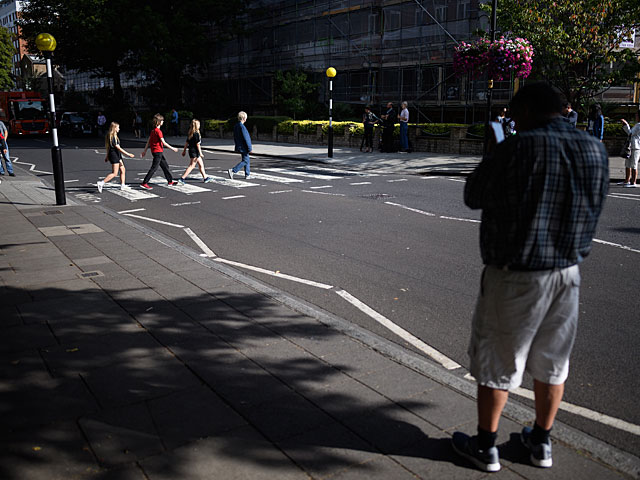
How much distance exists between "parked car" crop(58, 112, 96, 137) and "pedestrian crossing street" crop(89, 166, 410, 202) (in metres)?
27.7

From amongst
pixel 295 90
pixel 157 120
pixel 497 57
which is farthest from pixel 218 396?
pixel 295 90

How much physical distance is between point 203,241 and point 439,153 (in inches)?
630

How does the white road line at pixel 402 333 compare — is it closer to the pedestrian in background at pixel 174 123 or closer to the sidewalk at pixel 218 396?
the sidewalk at pixel 218 396

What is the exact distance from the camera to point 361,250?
26.0ft

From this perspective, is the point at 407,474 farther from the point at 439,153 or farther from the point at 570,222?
the point at 439,153

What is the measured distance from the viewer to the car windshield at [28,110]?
43.0m

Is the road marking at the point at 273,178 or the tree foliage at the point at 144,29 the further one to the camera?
the tree foliage at the point at 144,29

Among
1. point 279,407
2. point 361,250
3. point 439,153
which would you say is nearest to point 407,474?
point 279,407

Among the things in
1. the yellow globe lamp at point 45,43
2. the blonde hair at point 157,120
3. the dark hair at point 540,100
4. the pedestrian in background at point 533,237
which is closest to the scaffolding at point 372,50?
the blonde hair at point 157,120

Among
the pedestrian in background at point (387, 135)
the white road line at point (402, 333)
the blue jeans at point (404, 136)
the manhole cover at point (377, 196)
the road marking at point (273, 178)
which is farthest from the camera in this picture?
the blue jeans at point (404, 136)

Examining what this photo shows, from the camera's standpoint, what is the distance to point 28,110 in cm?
4338

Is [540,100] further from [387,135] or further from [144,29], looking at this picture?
[144,29]

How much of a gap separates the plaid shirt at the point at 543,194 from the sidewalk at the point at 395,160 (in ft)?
45.5

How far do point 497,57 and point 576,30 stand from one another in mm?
5054
